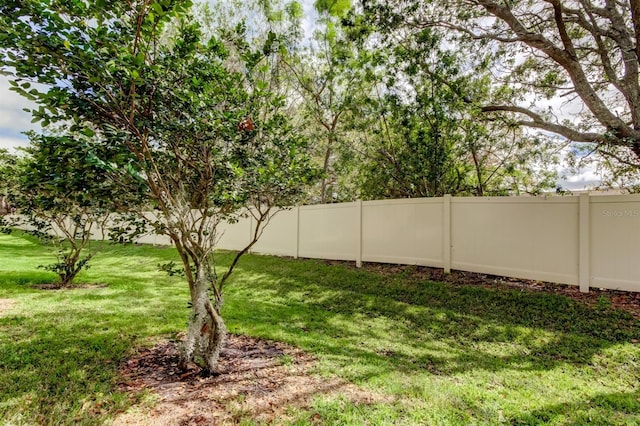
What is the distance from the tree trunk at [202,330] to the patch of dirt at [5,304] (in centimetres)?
310

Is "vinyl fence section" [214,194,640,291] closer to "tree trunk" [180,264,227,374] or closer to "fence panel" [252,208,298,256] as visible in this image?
"fence panel" [252,208,298,256]

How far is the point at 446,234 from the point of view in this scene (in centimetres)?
611

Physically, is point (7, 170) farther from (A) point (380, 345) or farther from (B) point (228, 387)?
(A) point (380, 345)

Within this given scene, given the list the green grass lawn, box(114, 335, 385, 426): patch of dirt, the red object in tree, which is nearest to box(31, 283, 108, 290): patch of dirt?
the green grass lawn

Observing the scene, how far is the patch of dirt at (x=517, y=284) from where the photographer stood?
455 centimetres

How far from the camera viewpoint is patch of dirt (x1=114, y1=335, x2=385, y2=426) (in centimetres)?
223

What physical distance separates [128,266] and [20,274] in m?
2.53

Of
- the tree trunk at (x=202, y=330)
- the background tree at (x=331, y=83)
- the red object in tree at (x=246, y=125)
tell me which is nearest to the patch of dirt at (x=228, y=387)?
the tree trunk at (x=202, y=330)

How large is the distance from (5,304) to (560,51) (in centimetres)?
925

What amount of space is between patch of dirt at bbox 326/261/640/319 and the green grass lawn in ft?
0.74

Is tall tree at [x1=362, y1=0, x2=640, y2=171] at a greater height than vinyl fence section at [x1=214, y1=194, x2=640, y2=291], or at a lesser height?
greater

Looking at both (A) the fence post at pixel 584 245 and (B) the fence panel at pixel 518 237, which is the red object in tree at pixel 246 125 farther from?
(A) the fence post at pixel 584 245

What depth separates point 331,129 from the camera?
9.53 meters

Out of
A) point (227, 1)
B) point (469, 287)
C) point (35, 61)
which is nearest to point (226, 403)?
point (35, 61)
